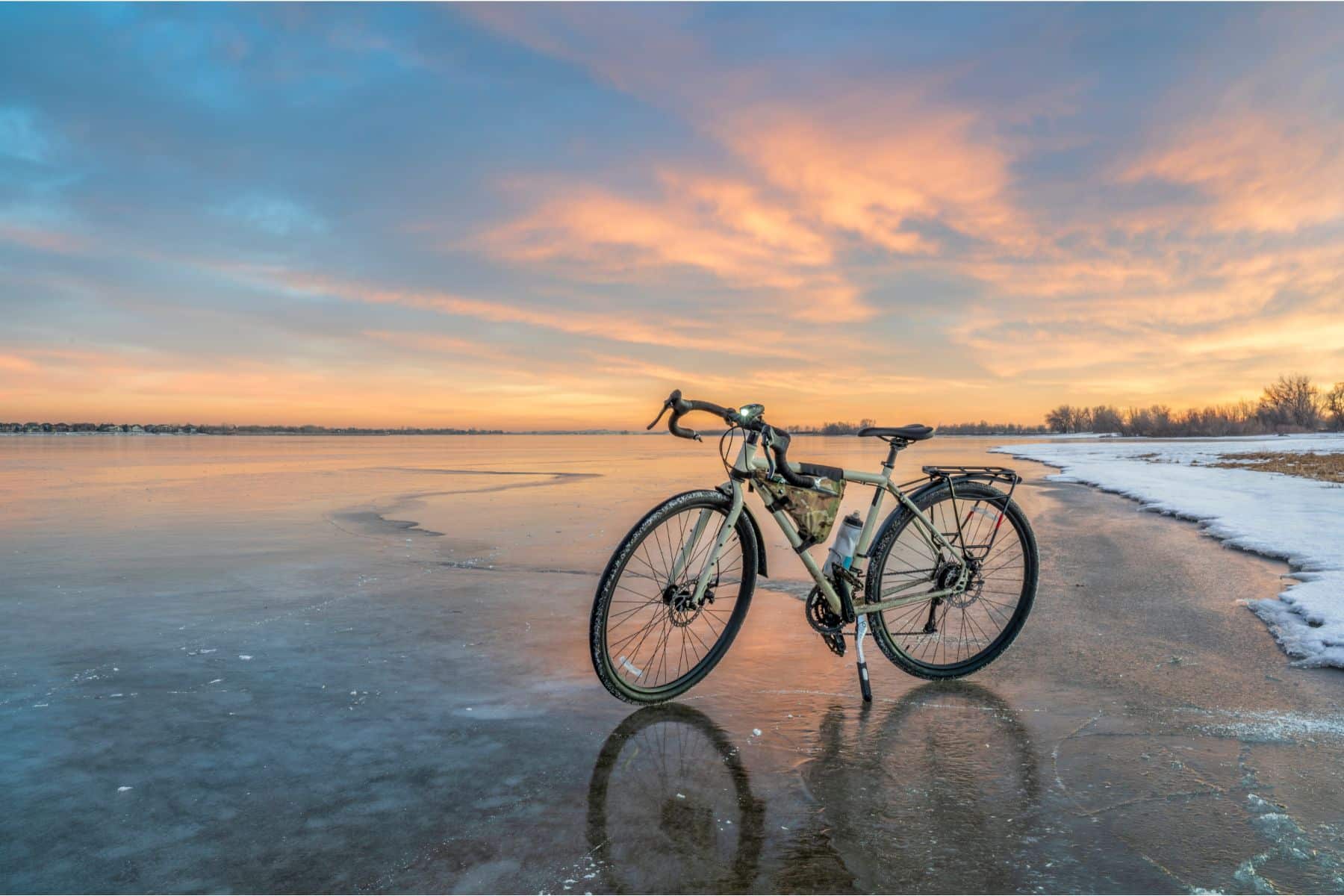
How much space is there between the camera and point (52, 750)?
2.96m

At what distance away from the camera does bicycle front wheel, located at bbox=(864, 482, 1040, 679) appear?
13.4 feet

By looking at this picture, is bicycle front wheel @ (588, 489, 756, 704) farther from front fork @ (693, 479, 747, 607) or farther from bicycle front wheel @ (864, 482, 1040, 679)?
bicycle front wheel @ (864, 482, 1040, 679)

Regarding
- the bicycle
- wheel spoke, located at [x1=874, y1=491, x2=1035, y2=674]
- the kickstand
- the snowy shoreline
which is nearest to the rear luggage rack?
the bicycle

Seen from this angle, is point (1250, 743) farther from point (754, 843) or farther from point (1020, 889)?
point (754, 843)

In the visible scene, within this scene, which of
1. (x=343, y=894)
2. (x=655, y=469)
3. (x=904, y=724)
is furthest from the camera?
(x=655, y=469)

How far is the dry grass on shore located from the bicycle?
16.9 meters

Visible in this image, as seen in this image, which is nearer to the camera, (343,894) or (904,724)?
(343,894)

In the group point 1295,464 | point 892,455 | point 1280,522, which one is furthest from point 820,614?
point 1295,464

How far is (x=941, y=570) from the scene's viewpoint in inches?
170

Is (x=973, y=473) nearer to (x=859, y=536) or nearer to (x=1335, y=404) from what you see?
(x=859, y=536)

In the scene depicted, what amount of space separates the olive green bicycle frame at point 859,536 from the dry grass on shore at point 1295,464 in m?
17.2

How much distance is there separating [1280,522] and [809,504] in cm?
930

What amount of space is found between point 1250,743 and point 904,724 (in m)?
1.44

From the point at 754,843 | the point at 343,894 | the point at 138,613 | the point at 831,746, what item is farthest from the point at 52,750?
the point at 831,746
